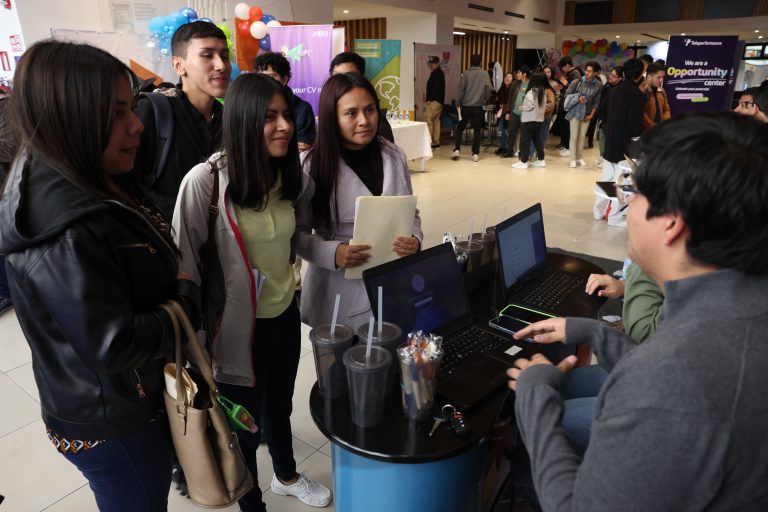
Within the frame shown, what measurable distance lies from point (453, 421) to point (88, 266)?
31.5 inches

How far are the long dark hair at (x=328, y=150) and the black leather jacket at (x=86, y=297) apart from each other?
75cm

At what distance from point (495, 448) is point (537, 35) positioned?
1721 cm

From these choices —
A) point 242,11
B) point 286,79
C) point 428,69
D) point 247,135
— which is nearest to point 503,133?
point 428,69

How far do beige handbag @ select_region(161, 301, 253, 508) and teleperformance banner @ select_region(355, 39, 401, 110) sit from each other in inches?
316

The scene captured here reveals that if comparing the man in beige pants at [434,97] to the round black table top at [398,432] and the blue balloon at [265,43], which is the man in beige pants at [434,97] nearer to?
the blue balloon at [265,43]

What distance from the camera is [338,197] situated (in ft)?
5.85

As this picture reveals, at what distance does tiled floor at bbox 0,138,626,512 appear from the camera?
1986 millimetres

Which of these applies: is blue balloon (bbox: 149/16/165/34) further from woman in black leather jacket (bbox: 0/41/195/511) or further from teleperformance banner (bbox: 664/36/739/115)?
teleperformance banner (bbox: 664/36/739/115)

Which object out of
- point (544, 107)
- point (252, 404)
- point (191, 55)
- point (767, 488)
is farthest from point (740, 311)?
point (544, 107)

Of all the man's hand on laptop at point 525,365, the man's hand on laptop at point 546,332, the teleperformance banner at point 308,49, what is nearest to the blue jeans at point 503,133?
the teleperformance banner at point 308,49

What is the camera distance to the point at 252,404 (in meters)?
1.58

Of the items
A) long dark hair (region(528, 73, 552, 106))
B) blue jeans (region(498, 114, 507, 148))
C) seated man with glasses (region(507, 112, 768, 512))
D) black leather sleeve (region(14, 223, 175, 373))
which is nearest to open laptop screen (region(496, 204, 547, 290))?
seated man with glasses (region(507, 112, 768, 512))

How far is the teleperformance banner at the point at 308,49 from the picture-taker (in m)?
5.82

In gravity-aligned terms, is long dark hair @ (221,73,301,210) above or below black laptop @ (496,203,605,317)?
above
